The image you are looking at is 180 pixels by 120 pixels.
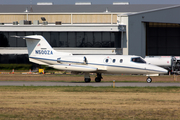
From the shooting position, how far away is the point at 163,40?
7538 cm

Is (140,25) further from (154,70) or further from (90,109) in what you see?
(90,109)

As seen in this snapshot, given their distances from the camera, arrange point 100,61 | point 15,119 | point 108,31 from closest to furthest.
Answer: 1. point 15,119
2. point 100,61
3. point 108,31

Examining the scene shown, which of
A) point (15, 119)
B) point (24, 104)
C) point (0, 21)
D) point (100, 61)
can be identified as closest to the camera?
point (15, 119)

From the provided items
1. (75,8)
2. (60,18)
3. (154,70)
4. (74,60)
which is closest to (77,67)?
(74,60)

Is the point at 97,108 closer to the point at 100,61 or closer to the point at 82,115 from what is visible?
the point at 82,115

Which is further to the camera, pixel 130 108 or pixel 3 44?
pixel 3 44

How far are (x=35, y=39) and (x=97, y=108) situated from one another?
2167cm

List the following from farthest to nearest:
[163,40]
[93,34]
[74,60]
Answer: [163,40] < [93,34] < [74,60]

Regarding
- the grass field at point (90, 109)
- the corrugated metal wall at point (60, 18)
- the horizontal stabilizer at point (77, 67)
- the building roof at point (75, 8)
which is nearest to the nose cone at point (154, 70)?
the horizontal stabilizer at point (77, 67)

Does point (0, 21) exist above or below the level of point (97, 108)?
above

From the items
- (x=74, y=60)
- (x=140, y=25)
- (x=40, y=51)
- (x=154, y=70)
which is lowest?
(x=154, y=70)

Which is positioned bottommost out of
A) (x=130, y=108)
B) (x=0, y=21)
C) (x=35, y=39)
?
(x=130, y=108)

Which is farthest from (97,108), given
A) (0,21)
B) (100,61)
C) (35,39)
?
(0,21)

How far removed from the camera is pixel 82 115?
13.1 m
